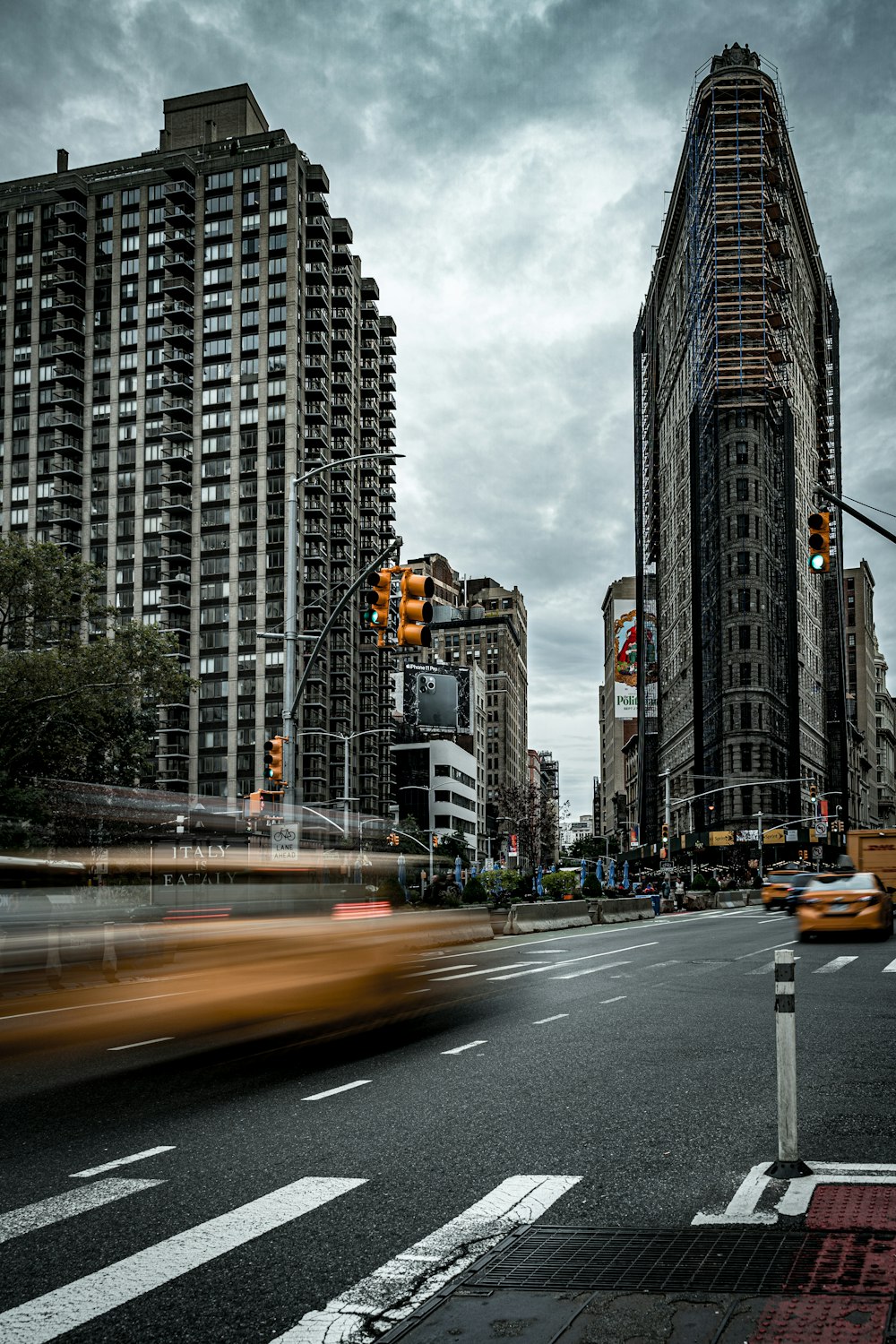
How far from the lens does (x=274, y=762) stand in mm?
25297

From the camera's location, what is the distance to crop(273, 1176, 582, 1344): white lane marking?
13.9 ft

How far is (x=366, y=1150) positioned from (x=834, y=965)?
14306mm

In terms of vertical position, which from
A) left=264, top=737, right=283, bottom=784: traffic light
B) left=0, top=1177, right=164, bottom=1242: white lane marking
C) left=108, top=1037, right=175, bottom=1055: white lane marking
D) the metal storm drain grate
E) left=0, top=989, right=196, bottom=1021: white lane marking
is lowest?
left=0, top=989, right=196, bottom=1021: white lane marking

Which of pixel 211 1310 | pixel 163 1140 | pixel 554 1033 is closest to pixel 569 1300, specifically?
pixel 211 1310

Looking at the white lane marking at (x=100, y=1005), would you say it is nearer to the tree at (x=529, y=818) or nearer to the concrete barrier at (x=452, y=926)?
the concrete barrier at (x=452, y=926)

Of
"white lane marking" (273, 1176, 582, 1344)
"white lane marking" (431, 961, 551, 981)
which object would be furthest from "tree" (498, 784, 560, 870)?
"white lane marking" (273, 1176, 582, 1344)

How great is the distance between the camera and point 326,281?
113750 mm

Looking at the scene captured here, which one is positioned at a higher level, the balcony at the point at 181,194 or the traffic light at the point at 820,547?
the balcony at the point at 181,194

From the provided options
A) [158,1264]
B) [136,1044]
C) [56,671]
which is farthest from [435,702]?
[158,1264]

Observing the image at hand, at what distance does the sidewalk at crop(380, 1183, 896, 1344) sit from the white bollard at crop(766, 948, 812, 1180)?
1.78 ft

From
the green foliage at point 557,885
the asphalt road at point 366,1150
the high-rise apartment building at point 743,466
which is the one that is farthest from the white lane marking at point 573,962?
the high-rise apartment building at point 743,466

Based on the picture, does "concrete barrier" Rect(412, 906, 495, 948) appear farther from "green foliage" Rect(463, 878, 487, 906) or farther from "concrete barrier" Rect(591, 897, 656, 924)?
"green foliage" Rect(463, 878, 487, 906)

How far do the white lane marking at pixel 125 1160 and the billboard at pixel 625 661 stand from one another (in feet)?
523

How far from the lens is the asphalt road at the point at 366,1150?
4715 mm
